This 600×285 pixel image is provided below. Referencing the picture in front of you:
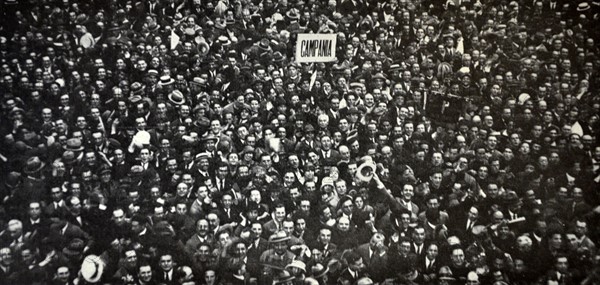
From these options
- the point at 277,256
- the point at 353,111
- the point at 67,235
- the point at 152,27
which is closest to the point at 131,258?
the point at 67,235

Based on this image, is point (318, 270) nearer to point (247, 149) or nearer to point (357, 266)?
point (357, 266)

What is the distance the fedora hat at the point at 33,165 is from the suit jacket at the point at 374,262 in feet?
2.99

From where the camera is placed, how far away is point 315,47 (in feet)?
4.69

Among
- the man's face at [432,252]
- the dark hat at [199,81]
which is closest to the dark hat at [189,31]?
the dark hat at [199,81]

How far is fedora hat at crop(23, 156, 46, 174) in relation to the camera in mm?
1268

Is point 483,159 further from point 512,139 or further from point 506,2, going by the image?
point 506,2

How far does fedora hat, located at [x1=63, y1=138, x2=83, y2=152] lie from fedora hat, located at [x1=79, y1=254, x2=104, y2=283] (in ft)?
0.95

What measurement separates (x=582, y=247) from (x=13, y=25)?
5.84ft

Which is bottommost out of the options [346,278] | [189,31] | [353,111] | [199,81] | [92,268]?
[346,278]

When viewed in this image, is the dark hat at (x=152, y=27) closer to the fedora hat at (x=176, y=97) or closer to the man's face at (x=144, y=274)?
the fedora hat at (x=176, y=97)

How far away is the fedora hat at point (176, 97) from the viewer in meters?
1.35

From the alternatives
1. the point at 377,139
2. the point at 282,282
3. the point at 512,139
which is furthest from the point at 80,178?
the point at 512,139

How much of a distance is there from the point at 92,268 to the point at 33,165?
314 millimetres

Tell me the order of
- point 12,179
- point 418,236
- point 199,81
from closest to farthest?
point 12,179 → point 199,81 → point 418,236
